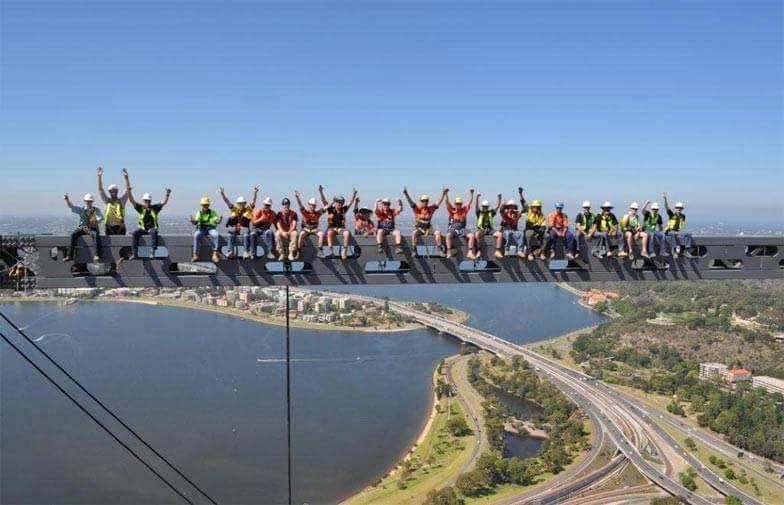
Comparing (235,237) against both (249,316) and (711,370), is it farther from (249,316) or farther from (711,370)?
→ (249,316)

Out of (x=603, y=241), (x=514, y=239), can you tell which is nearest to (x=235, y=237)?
(x=514, y=239)

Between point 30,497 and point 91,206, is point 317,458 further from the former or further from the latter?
point 91,206

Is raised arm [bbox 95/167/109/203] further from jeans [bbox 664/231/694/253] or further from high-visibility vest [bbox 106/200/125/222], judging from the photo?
jeans [bbox 664/231/694/253]

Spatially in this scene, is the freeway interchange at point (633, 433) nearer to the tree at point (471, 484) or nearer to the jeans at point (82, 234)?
the tree at point (471, 484)

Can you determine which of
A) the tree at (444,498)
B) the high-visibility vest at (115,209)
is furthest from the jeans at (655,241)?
the tree at (444,498)

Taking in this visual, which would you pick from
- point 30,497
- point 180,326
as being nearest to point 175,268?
Result: point 30,497

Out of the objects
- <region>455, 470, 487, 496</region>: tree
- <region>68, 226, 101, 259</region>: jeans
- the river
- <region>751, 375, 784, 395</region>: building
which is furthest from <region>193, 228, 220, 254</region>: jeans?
<region>751, 375, 784, 395</region>: building

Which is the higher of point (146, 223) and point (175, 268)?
point (146, 223)
